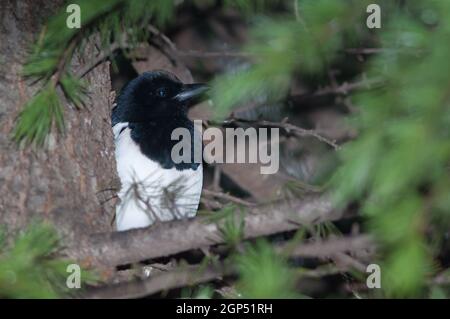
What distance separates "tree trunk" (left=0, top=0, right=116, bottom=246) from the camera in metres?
2.43

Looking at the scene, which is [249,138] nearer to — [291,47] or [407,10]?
[407,10]

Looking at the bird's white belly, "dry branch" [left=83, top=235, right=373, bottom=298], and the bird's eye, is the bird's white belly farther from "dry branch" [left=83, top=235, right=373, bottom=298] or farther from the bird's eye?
"dry branch" [left=83, top=235, right=373, bottom=298]

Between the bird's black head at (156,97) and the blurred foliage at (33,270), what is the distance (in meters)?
1.42

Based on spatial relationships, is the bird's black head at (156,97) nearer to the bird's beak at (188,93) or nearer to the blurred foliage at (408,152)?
the bird's beak at (188,93)

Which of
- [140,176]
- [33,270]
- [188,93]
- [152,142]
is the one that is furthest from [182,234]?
[188,93]

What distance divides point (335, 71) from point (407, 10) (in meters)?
1.43

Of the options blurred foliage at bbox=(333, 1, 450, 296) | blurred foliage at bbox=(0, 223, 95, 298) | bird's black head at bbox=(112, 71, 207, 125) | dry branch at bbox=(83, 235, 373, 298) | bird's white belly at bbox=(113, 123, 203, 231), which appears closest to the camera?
blurred foliage at bbox=(333, 1, 450, 296)

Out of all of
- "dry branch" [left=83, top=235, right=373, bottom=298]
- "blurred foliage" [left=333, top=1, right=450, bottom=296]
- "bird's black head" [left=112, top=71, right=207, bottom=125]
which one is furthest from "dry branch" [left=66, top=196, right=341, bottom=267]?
"bird's black head" [left=112, top=71, right=207, bottom=125]

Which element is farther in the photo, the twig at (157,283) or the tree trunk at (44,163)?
the tree trunk at (44,163)

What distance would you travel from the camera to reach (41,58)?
7.11 ft

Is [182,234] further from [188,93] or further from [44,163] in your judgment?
[188,93]

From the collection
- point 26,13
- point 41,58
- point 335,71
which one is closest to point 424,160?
point 41,58

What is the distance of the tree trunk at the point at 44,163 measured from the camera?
95.6 inches

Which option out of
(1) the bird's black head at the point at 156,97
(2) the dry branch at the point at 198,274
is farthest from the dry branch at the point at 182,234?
(1) the bird's black head at the point at 156,97
